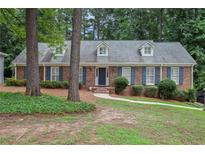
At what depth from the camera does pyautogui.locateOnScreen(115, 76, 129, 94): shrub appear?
21781mm

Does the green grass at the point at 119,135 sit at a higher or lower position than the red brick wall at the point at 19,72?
lower

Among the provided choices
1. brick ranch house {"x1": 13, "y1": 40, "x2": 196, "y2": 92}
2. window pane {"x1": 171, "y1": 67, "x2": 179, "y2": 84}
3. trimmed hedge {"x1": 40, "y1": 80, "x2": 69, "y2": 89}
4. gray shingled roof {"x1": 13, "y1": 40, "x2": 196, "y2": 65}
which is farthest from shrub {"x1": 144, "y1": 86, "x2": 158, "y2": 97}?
trimmed hedge {"x1": 40, "y1": 80, "x2": 69, "y2": 89}

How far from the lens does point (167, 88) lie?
2066 centimetres

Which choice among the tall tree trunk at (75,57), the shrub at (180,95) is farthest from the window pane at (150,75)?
the tall tree trunk at (75,57)

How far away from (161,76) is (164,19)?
14.0m

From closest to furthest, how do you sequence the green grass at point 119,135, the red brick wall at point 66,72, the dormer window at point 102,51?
the green grass at point 119,135 < the red brick wall at point 66,72 < the dormer window at point 102,51

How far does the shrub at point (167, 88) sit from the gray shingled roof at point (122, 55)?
3.05m

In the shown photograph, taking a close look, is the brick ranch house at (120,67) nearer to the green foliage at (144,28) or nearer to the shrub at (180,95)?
the shrub at (180,95)

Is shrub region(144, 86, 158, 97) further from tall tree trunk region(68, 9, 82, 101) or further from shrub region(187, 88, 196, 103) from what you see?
tall tree trunk region(68, 9, 82, 101)

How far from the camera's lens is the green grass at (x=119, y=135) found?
6507mm

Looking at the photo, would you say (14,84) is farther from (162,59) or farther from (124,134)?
(124,134)

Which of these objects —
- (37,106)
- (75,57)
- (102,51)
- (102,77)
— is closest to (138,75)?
(102,77)

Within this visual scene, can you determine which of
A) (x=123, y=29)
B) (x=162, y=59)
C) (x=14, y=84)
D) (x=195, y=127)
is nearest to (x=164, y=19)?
(x=123, y=29)

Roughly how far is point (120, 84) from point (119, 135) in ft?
49.0
